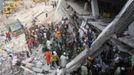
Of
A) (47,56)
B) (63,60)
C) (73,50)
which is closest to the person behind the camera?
(63,60)

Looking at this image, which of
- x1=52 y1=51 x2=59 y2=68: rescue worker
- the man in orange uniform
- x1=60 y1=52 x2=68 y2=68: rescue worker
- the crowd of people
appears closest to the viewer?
the crowd of people

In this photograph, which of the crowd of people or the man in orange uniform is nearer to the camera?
the crowd of people

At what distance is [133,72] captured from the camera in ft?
38.1

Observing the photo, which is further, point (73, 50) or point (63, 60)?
point (73, 50)

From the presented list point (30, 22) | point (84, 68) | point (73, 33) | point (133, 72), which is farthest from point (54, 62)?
point (30, 22)

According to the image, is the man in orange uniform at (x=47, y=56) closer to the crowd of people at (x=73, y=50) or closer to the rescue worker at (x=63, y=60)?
the crowd of people at (x=73, y=50)

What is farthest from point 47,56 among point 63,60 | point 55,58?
point 63,60

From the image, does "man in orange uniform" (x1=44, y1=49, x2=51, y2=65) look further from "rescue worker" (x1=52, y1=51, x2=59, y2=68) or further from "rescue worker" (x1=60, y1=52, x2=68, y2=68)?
"rescue worker" (x1=60, y1=52, x2=68, y2=68)

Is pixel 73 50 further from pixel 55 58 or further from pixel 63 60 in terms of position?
pixel 55 58

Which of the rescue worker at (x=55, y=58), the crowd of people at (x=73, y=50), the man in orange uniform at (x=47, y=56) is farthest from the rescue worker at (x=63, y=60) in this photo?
the man in orange uniform at (x=47, y=56)

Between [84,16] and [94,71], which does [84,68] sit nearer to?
[94,71]

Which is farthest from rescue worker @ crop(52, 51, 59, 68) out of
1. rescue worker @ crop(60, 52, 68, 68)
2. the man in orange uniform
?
rescue worker @ crop(60, 52, 68, 68)

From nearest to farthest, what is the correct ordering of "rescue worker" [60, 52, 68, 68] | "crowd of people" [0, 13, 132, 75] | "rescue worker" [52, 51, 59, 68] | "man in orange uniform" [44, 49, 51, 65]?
"crowd of people" [0, 13, 132, 75] < "rescue worker" [60, 52, 68, 68] < "rescue worker" [52, 51, 59, 68] < "man in orange uniform" [44, 49, 51, 65]

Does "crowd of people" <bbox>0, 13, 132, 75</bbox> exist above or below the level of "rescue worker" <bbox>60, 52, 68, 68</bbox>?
above
